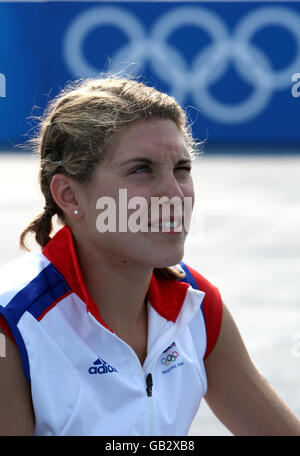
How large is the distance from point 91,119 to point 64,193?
196 millimetres

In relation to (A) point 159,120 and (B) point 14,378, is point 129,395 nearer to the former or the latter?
(B) point 14,378

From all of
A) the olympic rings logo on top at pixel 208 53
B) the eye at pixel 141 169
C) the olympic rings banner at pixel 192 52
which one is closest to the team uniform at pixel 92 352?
the eye at pixel 141 169

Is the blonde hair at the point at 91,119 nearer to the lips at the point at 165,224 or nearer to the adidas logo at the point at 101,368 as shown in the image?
the lips at the point at 165,224

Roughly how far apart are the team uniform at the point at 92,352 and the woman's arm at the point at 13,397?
0.02 metres

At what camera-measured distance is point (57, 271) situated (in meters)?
1.83

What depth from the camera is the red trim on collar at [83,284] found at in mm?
1816

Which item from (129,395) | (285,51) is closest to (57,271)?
(129,395)

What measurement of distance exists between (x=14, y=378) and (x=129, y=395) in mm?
277

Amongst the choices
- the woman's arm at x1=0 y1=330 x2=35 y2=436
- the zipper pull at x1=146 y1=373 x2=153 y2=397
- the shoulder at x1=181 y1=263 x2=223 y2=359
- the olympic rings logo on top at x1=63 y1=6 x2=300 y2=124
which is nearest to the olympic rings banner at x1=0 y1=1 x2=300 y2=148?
the olympic rings logo on top at x1=63 y1=6 x2=300 y2=124

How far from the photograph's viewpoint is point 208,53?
13844mm

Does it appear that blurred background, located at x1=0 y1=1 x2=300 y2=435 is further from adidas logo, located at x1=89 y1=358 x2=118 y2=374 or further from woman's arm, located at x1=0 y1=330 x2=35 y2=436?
woman's arm, located at x1=0 y1=330 x2=35 y2=436

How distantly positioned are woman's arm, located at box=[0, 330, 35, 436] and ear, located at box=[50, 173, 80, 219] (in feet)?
1.35

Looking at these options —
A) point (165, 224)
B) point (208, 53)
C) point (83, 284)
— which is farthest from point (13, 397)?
point (208, 53)

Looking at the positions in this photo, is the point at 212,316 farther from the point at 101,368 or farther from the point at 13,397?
Result: the point at 13,397
